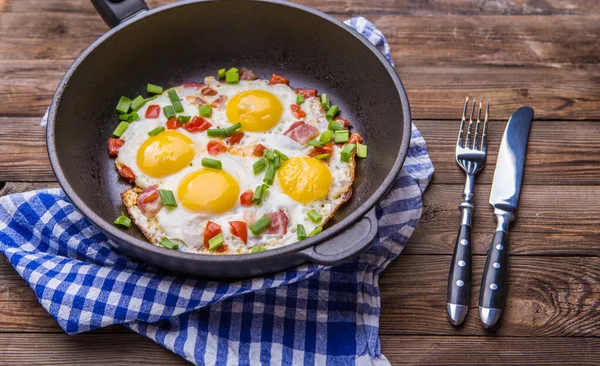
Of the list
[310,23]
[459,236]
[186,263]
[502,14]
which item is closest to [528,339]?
[459,236]

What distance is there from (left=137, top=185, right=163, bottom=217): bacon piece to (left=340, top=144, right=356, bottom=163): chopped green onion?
2.60 feet

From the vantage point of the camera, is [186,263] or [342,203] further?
[342,203]

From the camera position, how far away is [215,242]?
2.30 m

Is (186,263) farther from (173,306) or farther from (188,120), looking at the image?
(188,120)

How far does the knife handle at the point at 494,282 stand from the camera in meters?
2.30

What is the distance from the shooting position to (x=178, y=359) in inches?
89.6

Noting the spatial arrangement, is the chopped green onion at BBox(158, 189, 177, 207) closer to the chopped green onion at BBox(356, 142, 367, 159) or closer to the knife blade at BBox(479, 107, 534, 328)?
the chopped green onion at BBox(356, 142, 367, 159)

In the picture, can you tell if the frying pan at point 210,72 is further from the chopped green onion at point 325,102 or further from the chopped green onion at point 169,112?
the chopped green onion at point 169,112

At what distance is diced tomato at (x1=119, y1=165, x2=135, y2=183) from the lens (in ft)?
8.41

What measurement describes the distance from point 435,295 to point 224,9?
1.61 metres

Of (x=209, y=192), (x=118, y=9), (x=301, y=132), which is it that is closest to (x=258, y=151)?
(x=301, y=132)

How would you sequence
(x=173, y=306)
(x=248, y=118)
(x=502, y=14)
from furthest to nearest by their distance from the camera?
(x=502, y=14)
(x=248, y=118)
(x=173, y=306)

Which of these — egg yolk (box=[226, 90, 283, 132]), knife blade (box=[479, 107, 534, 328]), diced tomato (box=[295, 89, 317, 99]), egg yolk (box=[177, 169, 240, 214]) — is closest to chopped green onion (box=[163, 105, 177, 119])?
egg yolk (box=[226, 90, 283, 132])

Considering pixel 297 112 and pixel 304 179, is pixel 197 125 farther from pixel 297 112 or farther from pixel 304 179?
pixel 304 179
